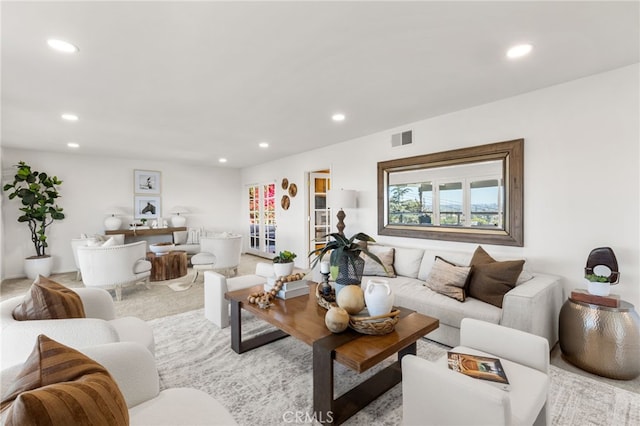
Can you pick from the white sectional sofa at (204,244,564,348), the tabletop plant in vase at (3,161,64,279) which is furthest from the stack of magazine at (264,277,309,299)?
the tabletop plant in vase at (3,161,64,279)

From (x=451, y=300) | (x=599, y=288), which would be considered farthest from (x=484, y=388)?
(x=599, y=288)

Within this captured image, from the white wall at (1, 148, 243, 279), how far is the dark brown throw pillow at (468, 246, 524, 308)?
21.6 feet

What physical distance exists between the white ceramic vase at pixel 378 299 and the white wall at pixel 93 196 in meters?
6.38

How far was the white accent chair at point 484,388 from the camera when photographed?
1.13 meters

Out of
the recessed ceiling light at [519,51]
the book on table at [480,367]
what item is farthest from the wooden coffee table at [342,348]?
the recessed ceiling light at [519,51]

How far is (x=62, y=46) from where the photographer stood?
196cm

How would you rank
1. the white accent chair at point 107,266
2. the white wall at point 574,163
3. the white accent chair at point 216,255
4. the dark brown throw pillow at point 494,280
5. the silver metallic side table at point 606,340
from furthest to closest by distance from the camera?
1. the white accent chair at point 216,255
2. the white accent chair at point 107,266
3. the dark brown throw pillow at point 494,280
4. the white wall at point 574,163
5. the silver metallic side table at point 606,340

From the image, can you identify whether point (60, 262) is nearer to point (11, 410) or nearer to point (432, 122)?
point (11, 410)

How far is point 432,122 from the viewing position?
11.8 ft

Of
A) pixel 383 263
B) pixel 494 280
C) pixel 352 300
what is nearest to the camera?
pixel 352 300

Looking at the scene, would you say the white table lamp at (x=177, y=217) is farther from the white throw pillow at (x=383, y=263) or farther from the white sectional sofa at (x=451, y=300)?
the white throw pillow at (x=383, y=263)

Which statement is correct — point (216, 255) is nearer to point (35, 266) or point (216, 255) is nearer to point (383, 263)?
point (383, 263)

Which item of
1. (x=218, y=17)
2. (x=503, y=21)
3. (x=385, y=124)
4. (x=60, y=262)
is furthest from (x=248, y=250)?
(x=503, y=21)

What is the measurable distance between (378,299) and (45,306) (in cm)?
189
